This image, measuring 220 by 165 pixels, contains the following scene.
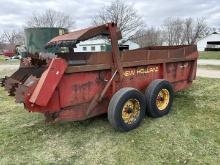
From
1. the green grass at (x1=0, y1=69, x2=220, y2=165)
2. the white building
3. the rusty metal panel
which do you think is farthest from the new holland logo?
the white building

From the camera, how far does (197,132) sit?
4820 millimetres

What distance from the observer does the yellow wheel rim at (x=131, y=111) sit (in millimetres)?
4867

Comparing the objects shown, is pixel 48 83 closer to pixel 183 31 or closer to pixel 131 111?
pixel 131 111

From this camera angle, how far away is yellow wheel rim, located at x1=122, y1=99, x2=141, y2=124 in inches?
192

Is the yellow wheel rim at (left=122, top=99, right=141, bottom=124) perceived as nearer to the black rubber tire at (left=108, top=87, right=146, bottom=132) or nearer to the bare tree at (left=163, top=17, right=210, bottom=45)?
the black rubber tire at (left=108, top=87, right=146, bottom=132)

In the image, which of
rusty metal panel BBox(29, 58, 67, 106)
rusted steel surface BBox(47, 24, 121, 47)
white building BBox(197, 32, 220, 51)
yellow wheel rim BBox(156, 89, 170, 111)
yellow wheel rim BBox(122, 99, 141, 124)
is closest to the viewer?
rusty metal panel BBox(29, 58, 67, 106)

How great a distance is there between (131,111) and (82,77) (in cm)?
110

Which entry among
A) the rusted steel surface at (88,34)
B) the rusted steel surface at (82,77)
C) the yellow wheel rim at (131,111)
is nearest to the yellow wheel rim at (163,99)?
the rusted steel surface at (82,77)

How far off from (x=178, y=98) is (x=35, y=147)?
13.1ft

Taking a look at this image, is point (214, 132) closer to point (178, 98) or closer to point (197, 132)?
point (197, 132)

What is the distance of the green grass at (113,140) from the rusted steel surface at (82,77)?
49 cm

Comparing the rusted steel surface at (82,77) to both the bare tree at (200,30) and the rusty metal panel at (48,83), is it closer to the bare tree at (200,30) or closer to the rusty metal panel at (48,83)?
the rusty metal panel at (48,83)

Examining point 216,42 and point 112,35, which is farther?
point 216,42

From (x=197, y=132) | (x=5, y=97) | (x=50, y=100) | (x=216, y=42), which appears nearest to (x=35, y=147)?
(x=50, y=100)
